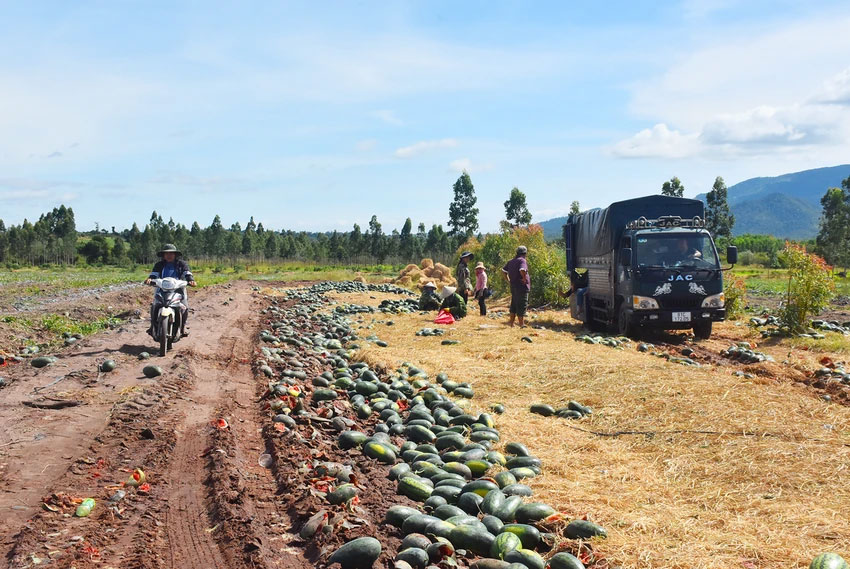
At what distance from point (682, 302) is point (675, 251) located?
4.21ft

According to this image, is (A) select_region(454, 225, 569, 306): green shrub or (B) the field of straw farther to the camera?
(A) select_region(454, 225, 569, 306): green shrub

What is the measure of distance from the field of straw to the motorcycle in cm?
399

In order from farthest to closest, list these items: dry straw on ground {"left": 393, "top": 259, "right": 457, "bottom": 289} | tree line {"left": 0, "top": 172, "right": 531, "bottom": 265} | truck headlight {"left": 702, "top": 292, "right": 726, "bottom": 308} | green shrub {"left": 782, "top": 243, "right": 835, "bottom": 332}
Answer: tree line {"left": 0, "top": 172, "right": 531, "bottom": 265} → dry straw on ground {"left": 393, "top": 259, "right": 457, "bottom": 289} → green shrub {"left": 782, "top": 243, "right": 835, "bottom": 332} → truck headlight {"left": 702, "top": 292, "right": 726, "bottom": 308}

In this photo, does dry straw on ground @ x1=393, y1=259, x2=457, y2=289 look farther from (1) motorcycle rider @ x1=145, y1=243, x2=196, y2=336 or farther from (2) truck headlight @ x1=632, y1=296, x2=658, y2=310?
A: (1) motorcycle rider @ x1=145, y1=243, x2=196, y2=336

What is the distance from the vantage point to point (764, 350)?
1405 cm

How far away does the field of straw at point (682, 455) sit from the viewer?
427 cm

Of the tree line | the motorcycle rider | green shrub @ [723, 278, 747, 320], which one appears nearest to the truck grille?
green shrub @ [723, 278, 747, 320]

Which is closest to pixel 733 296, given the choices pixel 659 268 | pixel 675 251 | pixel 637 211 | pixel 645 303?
pixel 637 211

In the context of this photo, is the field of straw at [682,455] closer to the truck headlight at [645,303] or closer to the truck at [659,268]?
the truck headlight at [645,303]

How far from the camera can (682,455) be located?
20.3 ft

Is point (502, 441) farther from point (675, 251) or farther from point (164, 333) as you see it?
point (675, 251)

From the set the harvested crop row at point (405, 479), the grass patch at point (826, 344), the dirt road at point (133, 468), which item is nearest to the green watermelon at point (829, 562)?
the harvested crop row at point (405, 479)

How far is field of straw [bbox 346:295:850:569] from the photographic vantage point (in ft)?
14.0

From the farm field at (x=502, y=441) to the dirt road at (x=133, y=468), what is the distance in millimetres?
20
